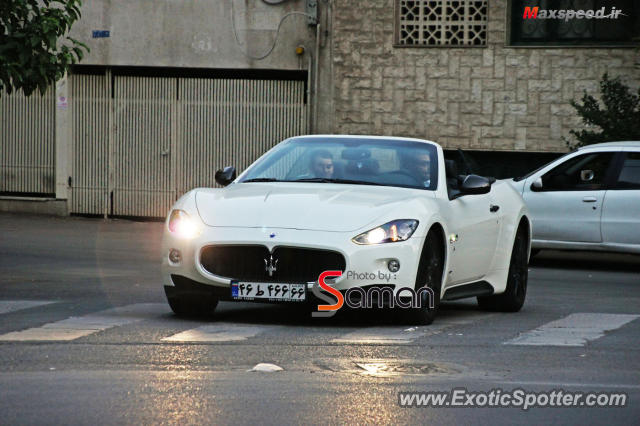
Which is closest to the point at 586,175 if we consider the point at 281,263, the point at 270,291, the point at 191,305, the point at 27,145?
the point at 191,305

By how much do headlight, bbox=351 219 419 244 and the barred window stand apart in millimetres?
14571

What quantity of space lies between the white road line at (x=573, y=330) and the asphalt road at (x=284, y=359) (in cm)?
A: 1

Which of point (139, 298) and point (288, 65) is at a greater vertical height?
point (288, 65)

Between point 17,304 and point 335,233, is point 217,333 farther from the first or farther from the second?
point 17,304

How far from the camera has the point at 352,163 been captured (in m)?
10.9

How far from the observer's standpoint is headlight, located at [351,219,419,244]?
31.3 ft

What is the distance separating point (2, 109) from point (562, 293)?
14.2 meters

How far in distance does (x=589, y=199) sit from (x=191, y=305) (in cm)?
864

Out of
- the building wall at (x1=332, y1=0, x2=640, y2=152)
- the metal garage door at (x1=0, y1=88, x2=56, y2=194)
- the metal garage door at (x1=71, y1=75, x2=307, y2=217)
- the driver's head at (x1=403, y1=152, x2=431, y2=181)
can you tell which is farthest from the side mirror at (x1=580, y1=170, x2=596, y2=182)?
the metal garage door at (x1=0, y1=88, x2=56, y2=194)

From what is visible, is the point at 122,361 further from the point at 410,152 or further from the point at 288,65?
the point at 288,65

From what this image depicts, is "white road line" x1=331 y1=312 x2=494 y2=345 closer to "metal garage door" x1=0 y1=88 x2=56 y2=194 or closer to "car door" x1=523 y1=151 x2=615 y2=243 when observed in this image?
"car door" x1=523 y1=151 x2=615 y2=243

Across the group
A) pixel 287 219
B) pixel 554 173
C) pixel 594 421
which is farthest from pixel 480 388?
pixel 554 173

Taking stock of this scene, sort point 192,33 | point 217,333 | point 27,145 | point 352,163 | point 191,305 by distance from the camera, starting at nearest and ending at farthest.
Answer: point 217,333
point 191,305
point 352,163
point 192,33
point 27,145

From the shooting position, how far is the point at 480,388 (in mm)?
7098
